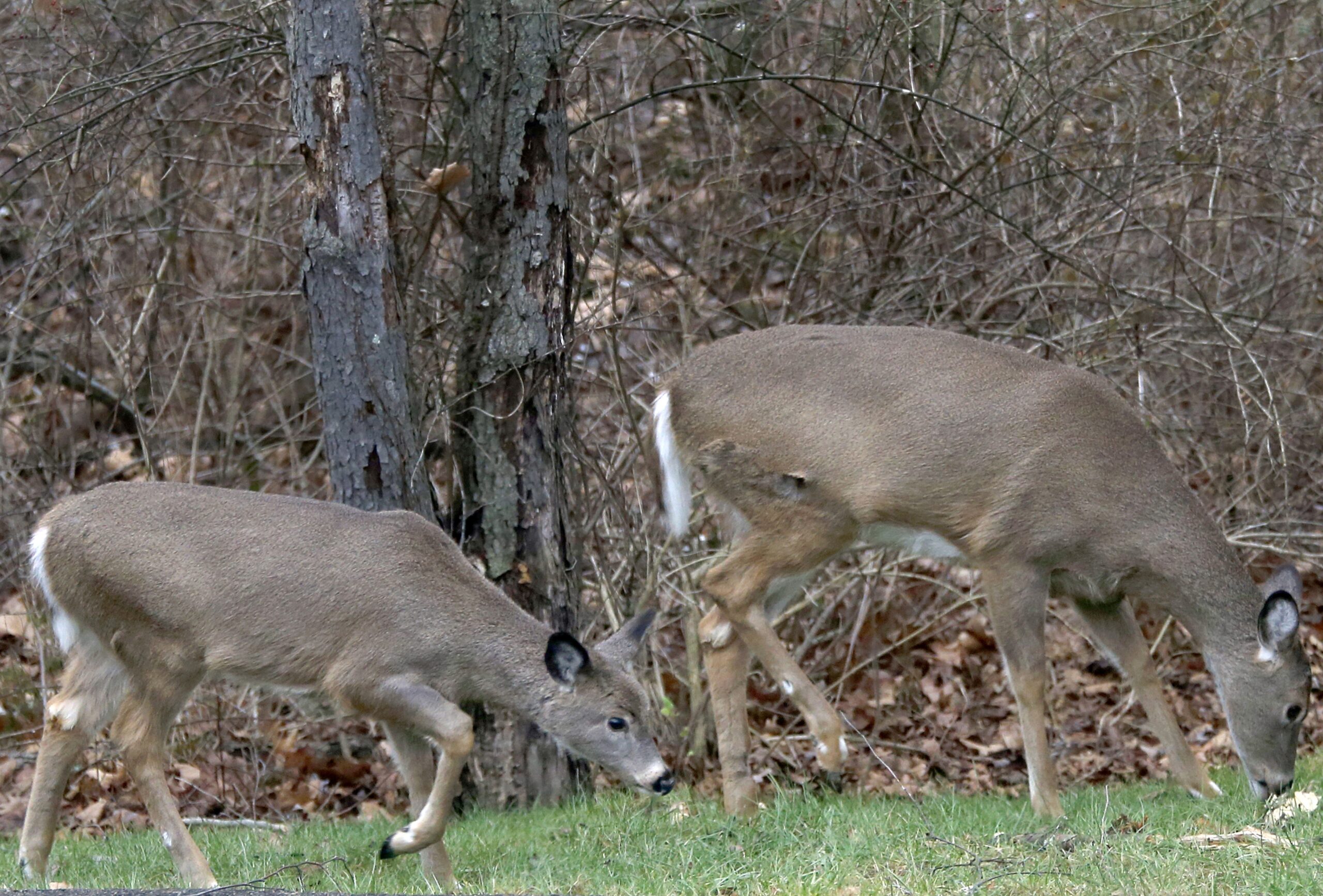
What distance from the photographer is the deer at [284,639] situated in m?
5.95

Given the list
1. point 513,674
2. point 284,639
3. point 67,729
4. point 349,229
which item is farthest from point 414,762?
point 349,229

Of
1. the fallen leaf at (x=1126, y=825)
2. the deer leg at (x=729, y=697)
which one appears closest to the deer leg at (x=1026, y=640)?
the fallen leaf at (x=1126, y=825)

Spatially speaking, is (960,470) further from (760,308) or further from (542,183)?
(760,308)

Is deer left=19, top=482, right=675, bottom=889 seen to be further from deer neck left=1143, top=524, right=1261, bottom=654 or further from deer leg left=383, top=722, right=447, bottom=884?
deer neck left=1143, top=524, right=1261, bottom=654

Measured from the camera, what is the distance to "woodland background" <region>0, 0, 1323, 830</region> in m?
8.71

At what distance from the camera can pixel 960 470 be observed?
686 cm

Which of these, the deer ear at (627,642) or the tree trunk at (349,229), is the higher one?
the tree trunk at (349,229)

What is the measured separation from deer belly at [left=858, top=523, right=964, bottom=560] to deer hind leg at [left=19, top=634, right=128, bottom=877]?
3241mm

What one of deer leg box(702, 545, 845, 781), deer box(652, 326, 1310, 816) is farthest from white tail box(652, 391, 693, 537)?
deer leg box(702, 545, 845, 781)

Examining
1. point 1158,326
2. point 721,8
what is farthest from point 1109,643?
point 721,8

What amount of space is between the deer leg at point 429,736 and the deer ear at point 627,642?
73 cm

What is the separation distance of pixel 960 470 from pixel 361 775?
14.3 feet

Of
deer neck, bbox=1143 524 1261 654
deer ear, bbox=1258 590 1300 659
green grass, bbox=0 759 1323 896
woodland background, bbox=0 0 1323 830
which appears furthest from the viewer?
woodland background, bbox=0 0 1323 830

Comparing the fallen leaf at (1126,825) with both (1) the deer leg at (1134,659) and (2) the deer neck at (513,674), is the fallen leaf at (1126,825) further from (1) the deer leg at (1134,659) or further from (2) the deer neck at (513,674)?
(2) the deer neck at (513,674)
